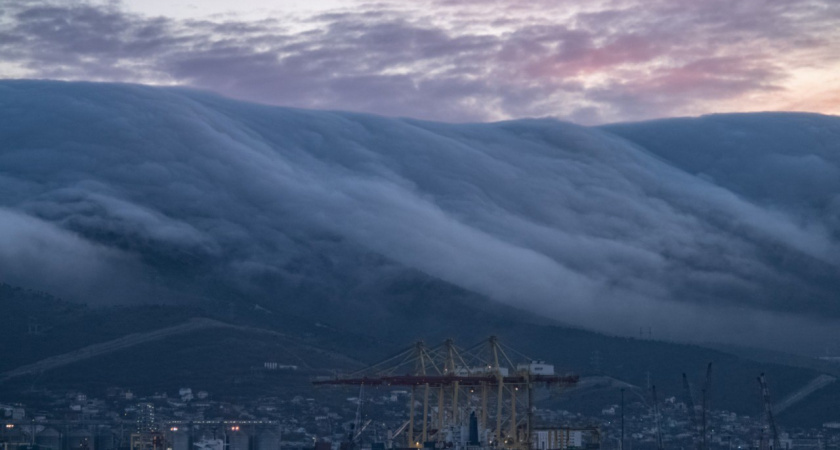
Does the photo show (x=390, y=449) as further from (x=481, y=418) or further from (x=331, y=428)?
(x=331, y=428)

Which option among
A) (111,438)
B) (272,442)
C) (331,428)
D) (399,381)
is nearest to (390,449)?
(399,381)

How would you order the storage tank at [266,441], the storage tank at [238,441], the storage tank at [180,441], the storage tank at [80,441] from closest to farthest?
the storage tank at [180,441], the storage tank at [238,441], the storage tank at [266,441], the storage tank at [80,441]

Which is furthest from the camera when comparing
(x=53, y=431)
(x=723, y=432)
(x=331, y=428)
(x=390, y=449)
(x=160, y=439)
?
(x=723, y=432)

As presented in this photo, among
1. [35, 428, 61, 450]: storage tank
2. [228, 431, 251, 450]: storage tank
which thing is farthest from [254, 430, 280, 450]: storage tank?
[35, 428, 61, 450]: storage tank

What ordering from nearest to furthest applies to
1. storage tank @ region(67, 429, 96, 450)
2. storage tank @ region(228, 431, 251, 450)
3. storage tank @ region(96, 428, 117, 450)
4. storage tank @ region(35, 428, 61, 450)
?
storage tank @ region(228, 431, 251, 450) → storage tank @ region(35, 428, 61, 450) → storage tank @ region(67, 429, 96, 450) → storage tank @ region(96, 428, 117, 450)

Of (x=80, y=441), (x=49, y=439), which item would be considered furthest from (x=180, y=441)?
(x=49, y=439)

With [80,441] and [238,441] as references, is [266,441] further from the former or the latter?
[80,441]

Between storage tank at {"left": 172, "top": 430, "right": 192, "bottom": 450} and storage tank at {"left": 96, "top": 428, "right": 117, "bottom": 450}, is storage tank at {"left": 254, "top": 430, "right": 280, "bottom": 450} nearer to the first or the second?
storage tank at {"left": 172, "top": 430, "right": 192, "bottom": 450}

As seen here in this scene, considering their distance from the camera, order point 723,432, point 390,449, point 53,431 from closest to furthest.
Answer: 1. point 390,449
2. point 53,431
3. point 723,432

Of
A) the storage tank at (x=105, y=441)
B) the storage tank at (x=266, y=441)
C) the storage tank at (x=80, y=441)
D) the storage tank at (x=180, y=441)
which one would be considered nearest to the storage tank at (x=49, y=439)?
the storage tank at (x=80, y=441)

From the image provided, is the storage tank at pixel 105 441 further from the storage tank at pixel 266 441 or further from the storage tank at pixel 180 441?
the storage tank at pixel 266 441

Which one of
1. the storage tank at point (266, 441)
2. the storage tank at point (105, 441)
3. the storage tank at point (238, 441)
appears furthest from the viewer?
the storage tank at point (105, 441)
